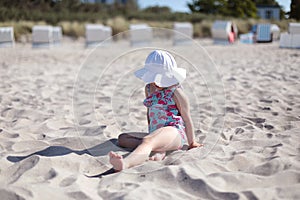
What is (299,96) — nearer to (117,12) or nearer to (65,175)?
(65,175)

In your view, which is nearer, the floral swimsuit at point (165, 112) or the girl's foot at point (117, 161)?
the girl's foot at point (117, 161)

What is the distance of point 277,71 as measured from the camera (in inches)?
242

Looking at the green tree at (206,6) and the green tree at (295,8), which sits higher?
the green tree at (206,6)

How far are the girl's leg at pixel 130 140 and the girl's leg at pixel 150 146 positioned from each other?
250 millimetres

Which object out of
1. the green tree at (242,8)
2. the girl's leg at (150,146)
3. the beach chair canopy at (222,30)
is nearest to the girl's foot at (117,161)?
the girl's leg at (150,146)

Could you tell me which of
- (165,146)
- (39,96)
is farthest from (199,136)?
(39,96)

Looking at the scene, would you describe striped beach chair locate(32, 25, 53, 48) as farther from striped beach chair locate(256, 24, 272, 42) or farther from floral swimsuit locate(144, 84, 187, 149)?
floral swimsuit locate(144, 84, 187, 149)

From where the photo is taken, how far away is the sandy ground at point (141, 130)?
1.93 m

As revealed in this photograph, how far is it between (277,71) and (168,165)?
4395 millimetres

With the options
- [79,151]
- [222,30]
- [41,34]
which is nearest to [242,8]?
[222,30]

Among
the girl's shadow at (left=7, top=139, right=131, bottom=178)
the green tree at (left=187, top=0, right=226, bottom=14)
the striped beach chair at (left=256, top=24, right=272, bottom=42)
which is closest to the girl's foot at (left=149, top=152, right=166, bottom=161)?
the girl's shadow at (left=7, top=139, right=131, bottom=178)

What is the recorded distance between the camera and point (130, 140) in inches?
105

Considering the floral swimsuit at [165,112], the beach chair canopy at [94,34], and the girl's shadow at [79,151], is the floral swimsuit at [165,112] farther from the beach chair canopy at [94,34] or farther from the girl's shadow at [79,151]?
the beach chair canopy at [94,34]

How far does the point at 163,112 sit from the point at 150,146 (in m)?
0.35
